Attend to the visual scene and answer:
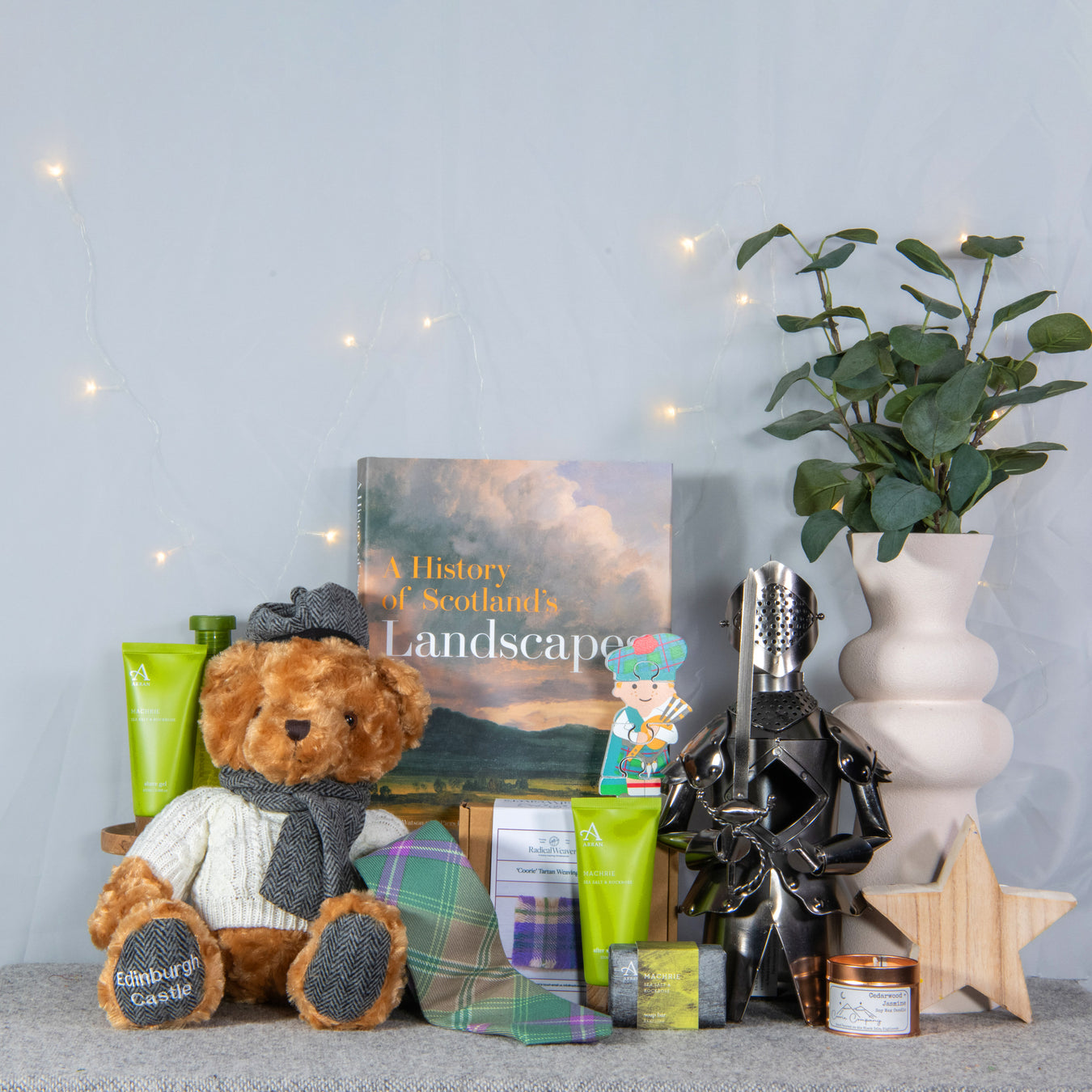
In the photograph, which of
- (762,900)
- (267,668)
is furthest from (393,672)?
(762,900)

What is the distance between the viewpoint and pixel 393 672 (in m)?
0.82

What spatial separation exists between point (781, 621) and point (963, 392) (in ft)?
0.78

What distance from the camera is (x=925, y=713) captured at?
32.9 inches

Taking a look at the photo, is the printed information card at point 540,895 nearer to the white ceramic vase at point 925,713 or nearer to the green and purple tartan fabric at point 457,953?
the green and purple tartan fabric at point 457,953

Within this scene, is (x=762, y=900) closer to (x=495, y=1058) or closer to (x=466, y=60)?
(x=495, y=1058)

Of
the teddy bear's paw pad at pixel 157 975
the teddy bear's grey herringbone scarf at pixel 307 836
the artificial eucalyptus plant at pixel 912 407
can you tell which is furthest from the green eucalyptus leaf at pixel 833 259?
the teddy bear's paw pad at pixel 157 975

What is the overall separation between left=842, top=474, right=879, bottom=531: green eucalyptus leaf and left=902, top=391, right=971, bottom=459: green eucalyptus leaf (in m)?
0.07

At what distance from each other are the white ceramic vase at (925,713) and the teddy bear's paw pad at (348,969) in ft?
1.33

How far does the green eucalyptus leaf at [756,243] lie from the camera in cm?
91

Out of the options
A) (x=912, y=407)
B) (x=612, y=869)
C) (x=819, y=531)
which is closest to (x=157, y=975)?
(x=612, y=869)

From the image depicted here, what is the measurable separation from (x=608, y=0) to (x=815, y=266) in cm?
36

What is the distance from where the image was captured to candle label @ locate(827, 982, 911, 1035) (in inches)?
28.6

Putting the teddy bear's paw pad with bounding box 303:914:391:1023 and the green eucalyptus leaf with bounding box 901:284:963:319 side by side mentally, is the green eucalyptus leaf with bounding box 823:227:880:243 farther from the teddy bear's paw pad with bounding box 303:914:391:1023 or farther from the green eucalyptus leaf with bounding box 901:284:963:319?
the teddy bear's paw pad with bounding box 303:914:391:1023

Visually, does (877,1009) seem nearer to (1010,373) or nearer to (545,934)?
(545,934)
